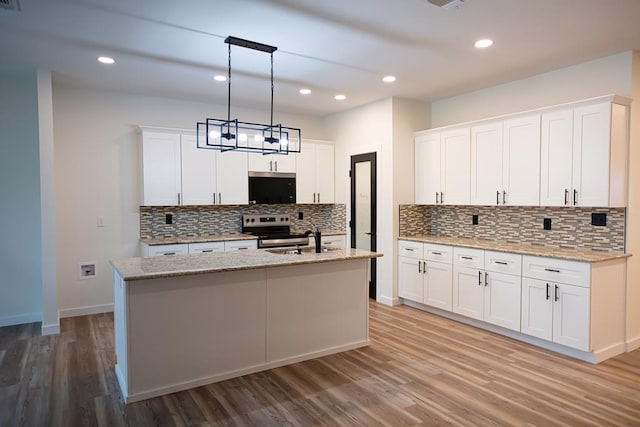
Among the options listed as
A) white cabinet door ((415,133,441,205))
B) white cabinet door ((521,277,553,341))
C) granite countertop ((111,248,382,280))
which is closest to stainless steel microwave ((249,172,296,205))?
white cabinet door ((415,133,441,205))

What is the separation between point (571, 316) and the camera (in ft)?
12.1

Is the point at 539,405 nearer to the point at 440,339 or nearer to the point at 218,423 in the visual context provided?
the point at 440,339

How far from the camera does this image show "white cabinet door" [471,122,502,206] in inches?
182

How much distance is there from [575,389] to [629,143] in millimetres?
2247

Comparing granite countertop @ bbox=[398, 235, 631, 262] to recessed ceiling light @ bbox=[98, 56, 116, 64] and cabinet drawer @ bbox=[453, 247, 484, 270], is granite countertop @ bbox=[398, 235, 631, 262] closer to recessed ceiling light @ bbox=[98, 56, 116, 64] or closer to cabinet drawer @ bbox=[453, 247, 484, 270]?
cabinet drawer @ bbox=[453, 247, 484, 270]

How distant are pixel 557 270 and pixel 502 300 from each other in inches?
27.0

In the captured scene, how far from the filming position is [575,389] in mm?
3107

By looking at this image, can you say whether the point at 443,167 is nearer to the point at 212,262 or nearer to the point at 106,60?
the point at 212,262

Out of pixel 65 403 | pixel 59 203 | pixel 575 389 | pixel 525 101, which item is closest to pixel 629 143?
pixel 525 101

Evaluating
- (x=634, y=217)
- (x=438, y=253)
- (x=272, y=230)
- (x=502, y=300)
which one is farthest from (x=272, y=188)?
(x=634, y=217)

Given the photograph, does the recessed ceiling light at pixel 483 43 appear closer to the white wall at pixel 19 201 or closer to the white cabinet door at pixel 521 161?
the white cabinet door at pixel 521 161

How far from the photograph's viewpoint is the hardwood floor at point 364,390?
2709mm

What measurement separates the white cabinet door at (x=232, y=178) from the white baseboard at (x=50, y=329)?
229cm

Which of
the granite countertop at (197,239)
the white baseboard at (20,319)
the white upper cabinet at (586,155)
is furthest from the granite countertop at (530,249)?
the white baseboard at (20,319)
